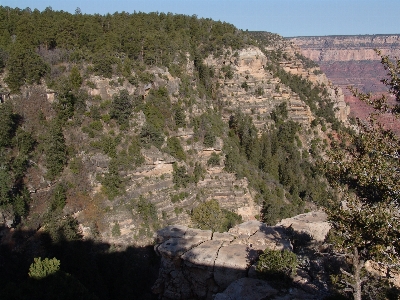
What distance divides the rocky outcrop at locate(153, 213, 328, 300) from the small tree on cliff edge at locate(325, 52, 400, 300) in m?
3.96

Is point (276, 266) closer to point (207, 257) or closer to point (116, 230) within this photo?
point (207, 257)

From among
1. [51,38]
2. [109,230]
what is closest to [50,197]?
[109,230]

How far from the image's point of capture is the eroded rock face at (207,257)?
14.3m

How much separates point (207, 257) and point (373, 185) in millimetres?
8159

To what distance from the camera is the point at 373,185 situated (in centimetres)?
873

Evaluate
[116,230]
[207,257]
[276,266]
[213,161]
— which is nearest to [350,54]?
[213,161]

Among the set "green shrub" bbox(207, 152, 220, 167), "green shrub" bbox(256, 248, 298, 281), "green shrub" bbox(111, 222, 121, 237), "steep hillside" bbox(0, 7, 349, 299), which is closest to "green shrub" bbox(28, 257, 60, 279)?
"steep hillside" bbox(0, 7, 349, 299)

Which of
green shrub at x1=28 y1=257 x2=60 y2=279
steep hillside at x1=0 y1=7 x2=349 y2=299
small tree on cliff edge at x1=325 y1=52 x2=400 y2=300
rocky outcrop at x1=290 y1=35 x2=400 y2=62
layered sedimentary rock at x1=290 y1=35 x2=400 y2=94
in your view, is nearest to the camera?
small tree on cliff edge at x1=325 y1=52 x2=400 y2=300

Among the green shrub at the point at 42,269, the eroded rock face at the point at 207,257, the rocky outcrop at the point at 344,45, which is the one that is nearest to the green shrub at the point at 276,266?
the eroded rock face at the point at 207,257

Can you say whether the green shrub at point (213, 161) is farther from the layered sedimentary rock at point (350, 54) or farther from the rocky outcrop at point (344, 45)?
the rocky outcrop at point (344, 45)

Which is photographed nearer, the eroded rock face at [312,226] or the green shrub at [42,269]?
the green shrub at [42,269]

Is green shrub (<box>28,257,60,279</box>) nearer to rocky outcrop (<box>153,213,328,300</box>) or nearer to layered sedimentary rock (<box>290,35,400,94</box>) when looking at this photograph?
rocky outcrop (<box>153,213,328,300</box>)

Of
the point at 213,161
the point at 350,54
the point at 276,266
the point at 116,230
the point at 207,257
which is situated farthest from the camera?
the point at 350,54

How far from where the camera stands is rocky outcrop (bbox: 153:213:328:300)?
495 inches
